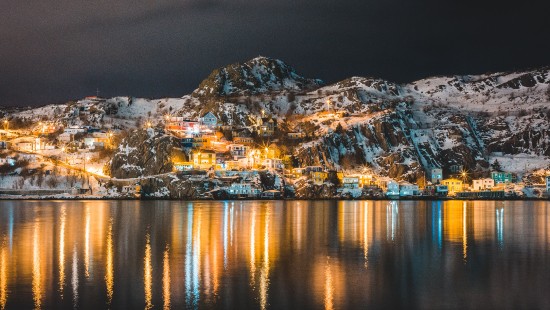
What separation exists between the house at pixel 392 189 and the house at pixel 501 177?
18858 millimetres

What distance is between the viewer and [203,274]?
25.2 metres

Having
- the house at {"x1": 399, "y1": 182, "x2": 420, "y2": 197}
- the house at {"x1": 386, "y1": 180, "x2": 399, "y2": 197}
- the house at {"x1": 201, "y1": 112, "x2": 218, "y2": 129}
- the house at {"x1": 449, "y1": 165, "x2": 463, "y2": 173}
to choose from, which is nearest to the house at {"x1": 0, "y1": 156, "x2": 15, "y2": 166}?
the house at {"x1": 201, "y1": 112, "x2": 218, "y2": 129}

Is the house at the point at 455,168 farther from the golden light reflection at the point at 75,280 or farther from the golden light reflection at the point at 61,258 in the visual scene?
the golden light reflection at the point at 75,280

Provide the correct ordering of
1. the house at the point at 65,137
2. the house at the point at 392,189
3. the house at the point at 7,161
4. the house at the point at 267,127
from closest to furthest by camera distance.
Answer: the house at the point at 392,189 → the house at the point at 7,161 → the house at the point at 65,137 → the house at the point at 267,127

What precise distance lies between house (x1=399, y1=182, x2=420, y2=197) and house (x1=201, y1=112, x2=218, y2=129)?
37198 mm

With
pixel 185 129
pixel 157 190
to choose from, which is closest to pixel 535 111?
pixel 185 129

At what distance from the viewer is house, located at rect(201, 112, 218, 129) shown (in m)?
118

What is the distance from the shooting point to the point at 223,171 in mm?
94625

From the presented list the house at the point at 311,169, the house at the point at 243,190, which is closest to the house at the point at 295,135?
the house at the point at 311,169

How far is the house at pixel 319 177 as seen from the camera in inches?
3780

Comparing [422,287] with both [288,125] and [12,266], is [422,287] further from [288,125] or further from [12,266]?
[288,125]

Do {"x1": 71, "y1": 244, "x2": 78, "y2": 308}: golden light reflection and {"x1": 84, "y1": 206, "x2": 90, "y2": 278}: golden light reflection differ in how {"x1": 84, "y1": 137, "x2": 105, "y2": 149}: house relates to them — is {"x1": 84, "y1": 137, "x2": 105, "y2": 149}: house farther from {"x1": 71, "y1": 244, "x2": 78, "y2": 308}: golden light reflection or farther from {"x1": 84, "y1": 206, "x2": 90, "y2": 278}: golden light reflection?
{"x1": 71, "y1": 244, "x2": 78, "y2": 308}: golden light reflection

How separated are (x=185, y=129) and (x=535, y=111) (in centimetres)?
7425

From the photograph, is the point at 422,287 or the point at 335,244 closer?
the point at 422,287
